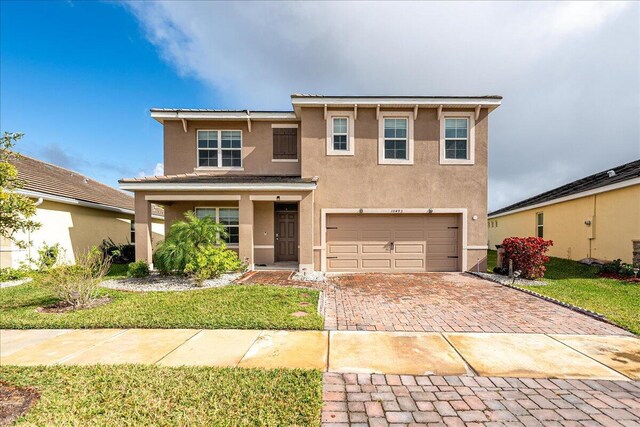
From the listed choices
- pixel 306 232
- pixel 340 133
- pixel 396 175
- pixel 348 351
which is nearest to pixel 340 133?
pixel 340 133

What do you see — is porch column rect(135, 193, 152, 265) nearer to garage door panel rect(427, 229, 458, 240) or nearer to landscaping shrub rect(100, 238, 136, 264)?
landscaping shrub rect(100, 238, 136, 264)

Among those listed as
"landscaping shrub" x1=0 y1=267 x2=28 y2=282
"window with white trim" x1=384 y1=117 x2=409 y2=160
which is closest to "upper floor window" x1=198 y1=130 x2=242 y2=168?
"window with white trim" x1=384 y1=117 x2=409 y2=160

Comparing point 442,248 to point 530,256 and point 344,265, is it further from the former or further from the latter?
point 344,265

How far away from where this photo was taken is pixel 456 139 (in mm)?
11422

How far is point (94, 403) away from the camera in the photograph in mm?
3074

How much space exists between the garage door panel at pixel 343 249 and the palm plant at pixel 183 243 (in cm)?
439

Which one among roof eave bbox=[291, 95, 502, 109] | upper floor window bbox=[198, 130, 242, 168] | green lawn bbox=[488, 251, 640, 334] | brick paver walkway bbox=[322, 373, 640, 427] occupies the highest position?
roof eave bbox=[291, 95, 502, 109]

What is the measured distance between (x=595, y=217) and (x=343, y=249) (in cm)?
1103

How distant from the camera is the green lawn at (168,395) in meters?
2.82

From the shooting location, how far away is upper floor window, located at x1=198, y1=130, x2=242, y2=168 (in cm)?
1251

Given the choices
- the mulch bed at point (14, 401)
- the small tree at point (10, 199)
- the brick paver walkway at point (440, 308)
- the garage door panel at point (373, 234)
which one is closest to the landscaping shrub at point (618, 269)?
the brick paver walkway at point (440, 308)

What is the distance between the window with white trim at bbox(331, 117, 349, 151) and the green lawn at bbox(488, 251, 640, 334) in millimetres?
7695

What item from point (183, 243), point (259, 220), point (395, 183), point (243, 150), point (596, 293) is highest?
point (243, 150)

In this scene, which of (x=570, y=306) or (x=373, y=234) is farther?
(x=373, y=234)
